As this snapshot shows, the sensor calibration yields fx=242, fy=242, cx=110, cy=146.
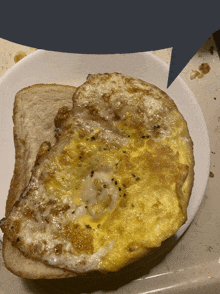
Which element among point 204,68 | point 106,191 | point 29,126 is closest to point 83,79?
point 29,126

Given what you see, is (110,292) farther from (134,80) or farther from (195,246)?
(134,80)

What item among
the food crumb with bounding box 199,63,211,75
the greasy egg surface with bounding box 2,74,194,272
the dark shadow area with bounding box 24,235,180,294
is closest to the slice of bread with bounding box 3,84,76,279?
the greasy egg surface with bounding box 2,74,194,272

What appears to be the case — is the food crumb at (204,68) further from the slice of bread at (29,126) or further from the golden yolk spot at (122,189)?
the slice of bread at (29,126)

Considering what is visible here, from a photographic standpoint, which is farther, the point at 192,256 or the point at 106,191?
the point at 192,256

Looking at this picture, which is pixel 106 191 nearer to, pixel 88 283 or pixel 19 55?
pixel 88 283

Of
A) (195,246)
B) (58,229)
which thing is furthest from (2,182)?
(195,246)

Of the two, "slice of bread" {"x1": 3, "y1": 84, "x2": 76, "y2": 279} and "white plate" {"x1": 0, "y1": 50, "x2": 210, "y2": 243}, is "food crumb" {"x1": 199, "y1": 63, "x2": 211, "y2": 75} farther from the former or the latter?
"slice of bread" {"x1": 3, "y1": 84, "x2": 76, "y2": 279}
